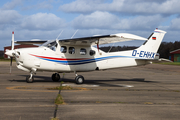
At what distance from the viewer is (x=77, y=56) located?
13.4 meters

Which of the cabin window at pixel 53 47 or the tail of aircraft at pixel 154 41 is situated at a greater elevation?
the tail of aircraft at pixel 154 41

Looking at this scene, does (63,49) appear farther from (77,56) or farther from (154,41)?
(154,41)

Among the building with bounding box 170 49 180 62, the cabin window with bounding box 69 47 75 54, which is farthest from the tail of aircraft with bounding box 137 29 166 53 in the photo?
the building with bounding box 170 49 180 62

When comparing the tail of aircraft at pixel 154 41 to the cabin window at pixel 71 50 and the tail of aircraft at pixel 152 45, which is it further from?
the cabin window at pixel 71 50

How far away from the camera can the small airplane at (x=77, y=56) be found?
40.0 ft

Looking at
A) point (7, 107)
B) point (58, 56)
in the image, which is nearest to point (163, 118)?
point (7, 107)

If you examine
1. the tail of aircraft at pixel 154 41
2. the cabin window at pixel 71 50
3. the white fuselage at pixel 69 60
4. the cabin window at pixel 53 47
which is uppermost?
the tail of aircraft at pixel 154 41

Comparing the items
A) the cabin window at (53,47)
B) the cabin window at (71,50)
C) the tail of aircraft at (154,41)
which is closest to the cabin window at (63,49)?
the cabin window at (71,50)

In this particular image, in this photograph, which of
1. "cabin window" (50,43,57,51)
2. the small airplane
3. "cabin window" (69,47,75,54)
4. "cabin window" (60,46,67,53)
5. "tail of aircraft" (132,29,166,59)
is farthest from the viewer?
"tail of aircraft" (132,29,166,59)

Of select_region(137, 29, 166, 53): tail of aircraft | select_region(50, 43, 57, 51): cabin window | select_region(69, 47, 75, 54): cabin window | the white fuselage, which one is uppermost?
select_region(137, 29, 166, 53): tail of aircraft

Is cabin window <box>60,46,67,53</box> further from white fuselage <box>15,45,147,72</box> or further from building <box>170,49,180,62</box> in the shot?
building <box>170,49,180,62</box>

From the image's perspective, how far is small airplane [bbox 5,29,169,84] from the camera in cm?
1218

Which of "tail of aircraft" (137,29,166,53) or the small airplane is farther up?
"tail of aircraft" (137,29,166,53)

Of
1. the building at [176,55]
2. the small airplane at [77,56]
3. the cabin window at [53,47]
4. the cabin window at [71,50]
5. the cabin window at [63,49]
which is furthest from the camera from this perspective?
the building at [176,55]
